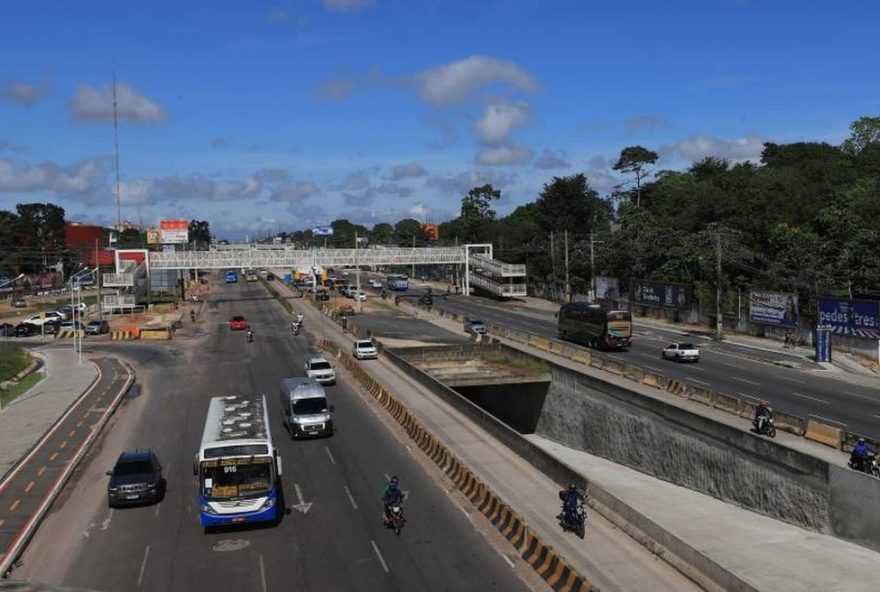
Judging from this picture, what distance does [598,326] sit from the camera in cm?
6275

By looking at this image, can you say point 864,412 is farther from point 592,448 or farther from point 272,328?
point 272,328

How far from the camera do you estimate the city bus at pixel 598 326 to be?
61.7 metres

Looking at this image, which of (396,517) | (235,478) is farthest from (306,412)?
(396,517)

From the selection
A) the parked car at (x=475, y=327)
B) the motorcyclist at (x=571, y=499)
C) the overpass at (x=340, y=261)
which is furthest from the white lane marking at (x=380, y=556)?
the overpass at (x=340, y=261)

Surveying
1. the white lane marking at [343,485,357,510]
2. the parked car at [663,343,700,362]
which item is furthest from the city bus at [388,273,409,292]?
the white lane marking at [343,485,357,510]

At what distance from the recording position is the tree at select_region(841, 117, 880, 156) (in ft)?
393

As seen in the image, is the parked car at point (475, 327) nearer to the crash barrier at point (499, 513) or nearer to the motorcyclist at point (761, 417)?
the crash barrier at point (499, 513)

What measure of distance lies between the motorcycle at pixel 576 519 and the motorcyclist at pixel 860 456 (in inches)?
397

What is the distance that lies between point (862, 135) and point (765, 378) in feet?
298

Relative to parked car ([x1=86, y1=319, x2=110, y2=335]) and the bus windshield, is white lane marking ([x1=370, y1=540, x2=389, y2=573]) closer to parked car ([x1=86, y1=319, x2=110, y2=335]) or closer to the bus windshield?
the bus windshield

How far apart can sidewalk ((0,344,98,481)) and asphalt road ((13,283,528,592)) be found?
3.45 m

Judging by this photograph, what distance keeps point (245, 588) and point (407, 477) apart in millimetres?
10609

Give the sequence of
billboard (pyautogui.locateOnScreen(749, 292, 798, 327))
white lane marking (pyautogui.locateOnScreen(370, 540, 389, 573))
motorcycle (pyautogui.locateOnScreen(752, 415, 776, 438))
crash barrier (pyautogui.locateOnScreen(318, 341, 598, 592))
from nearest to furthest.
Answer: crash barrier (pyautogui.locateOnScreen(318, 341, 598, 592)) < white lane marking (pyautogui.locateOnScreen(370, 540, 389, 573)) < motorcycle (pyautogui.locateOnScreen(752, 415, 776, 438)) < billboard (pyautogui.locateOnScreen(749, 292, 798, 327))

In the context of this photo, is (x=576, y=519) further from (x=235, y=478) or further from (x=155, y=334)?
(x=155, y=334)
